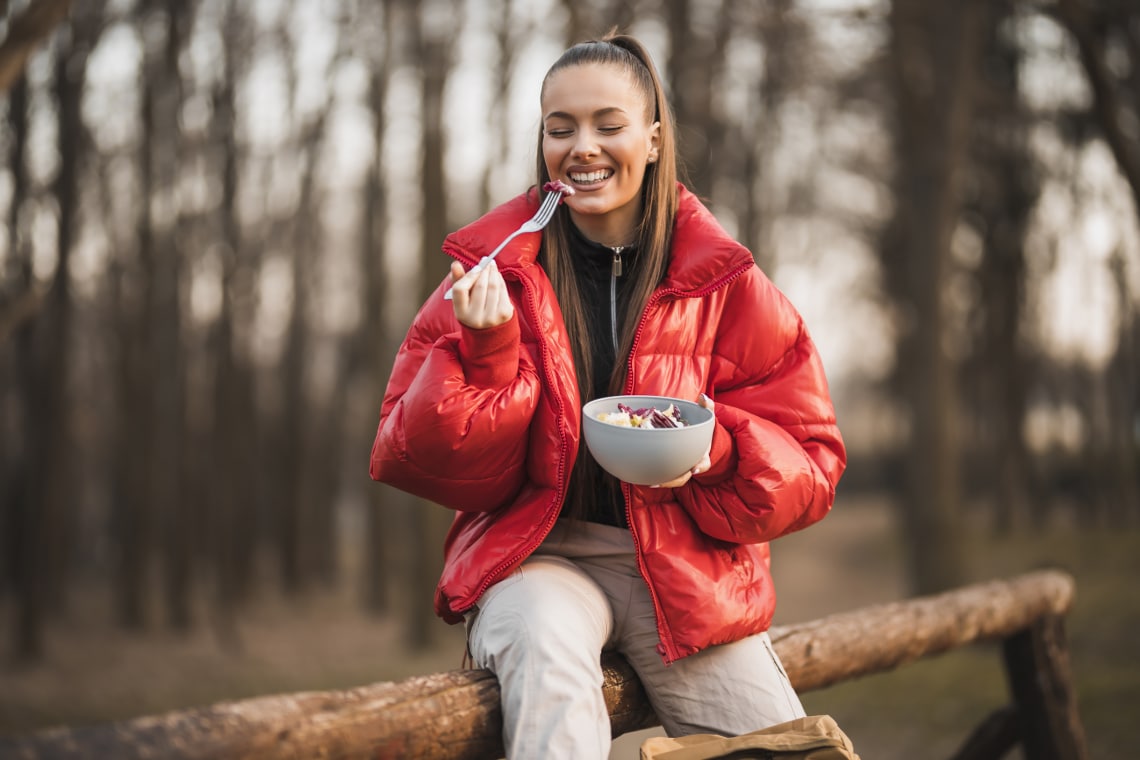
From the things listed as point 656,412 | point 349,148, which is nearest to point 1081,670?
point 656,412

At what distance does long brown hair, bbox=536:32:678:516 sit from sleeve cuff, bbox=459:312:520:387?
28 cm

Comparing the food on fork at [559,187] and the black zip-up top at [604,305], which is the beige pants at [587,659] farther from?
the food on fork at [559,187]

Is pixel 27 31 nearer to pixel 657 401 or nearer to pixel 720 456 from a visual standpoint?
pixel 657 401

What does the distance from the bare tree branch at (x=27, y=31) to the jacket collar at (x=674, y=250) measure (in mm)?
2545

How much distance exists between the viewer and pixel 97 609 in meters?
14.2

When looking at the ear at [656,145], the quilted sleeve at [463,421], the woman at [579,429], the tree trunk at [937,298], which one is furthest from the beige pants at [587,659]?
the tree trunk at [937,298]

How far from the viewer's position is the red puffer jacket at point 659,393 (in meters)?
2.08

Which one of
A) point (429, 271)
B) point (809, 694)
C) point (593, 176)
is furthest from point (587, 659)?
point (429, 271)

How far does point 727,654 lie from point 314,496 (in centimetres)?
1579

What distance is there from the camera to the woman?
2062 millimetres

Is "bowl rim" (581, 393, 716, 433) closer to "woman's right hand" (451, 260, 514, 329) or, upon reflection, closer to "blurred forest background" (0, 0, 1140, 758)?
"woman's right hand" (451, 260, 514, 329)

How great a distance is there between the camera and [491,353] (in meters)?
2.06

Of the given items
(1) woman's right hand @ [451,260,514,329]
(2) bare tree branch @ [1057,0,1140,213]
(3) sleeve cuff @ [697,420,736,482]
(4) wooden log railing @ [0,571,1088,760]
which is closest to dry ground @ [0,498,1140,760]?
(4) wooden log railing @ [0,571,1088,760]

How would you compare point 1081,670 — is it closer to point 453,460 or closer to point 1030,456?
point 453,460
